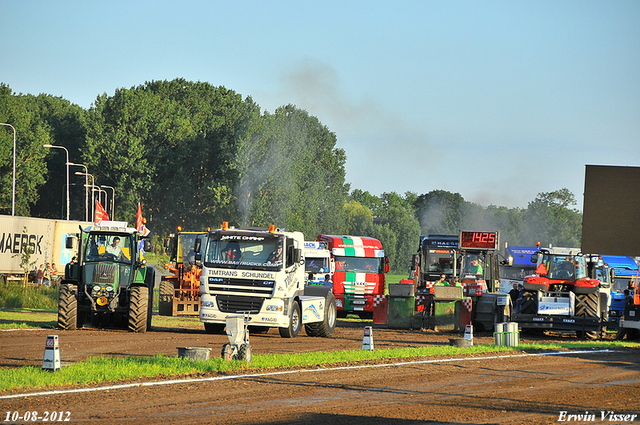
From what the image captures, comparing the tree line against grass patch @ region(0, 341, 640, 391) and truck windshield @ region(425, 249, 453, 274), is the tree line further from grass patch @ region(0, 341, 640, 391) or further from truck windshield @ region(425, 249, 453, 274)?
grass patch @ region(0, 341, 640, 391)

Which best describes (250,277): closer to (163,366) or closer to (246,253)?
(246,253)

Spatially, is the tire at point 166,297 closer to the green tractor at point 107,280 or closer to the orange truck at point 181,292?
the orange truck at point 181,292

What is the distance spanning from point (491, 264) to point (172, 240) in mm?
11637

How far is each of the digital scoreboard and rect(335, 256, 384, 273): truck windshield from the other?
15.2ft

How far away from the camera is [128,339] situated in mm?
18656

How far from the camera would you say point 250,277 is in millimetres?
19453

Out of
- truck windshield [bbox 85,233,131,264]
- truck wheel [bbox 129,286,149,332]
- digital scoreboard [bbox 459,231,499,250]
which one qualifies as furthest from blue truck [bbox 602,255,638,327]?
truck windshield [bbox 85,233,131,264]

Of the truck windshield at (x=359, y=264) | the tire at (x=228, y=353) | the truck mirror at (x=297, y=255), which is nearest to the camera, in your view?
the tire at (x=228, y=353)

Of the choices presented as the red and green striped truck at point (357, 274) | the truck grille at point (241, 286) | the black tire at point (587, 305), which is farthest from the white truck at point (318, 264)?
the truck grille at point (241, 286)

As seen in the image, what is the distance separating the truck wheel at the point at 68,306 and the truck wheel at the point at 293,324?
17.7 ft

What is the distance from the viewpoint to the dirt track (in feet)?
31.3

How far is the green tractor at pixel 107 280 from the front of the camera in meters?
20.2

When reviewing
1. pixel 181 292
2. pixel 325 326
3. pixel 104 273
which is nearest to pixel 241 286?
pixel 325 326

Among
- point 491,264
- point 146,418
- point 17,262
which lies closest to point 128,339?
point 146,418
